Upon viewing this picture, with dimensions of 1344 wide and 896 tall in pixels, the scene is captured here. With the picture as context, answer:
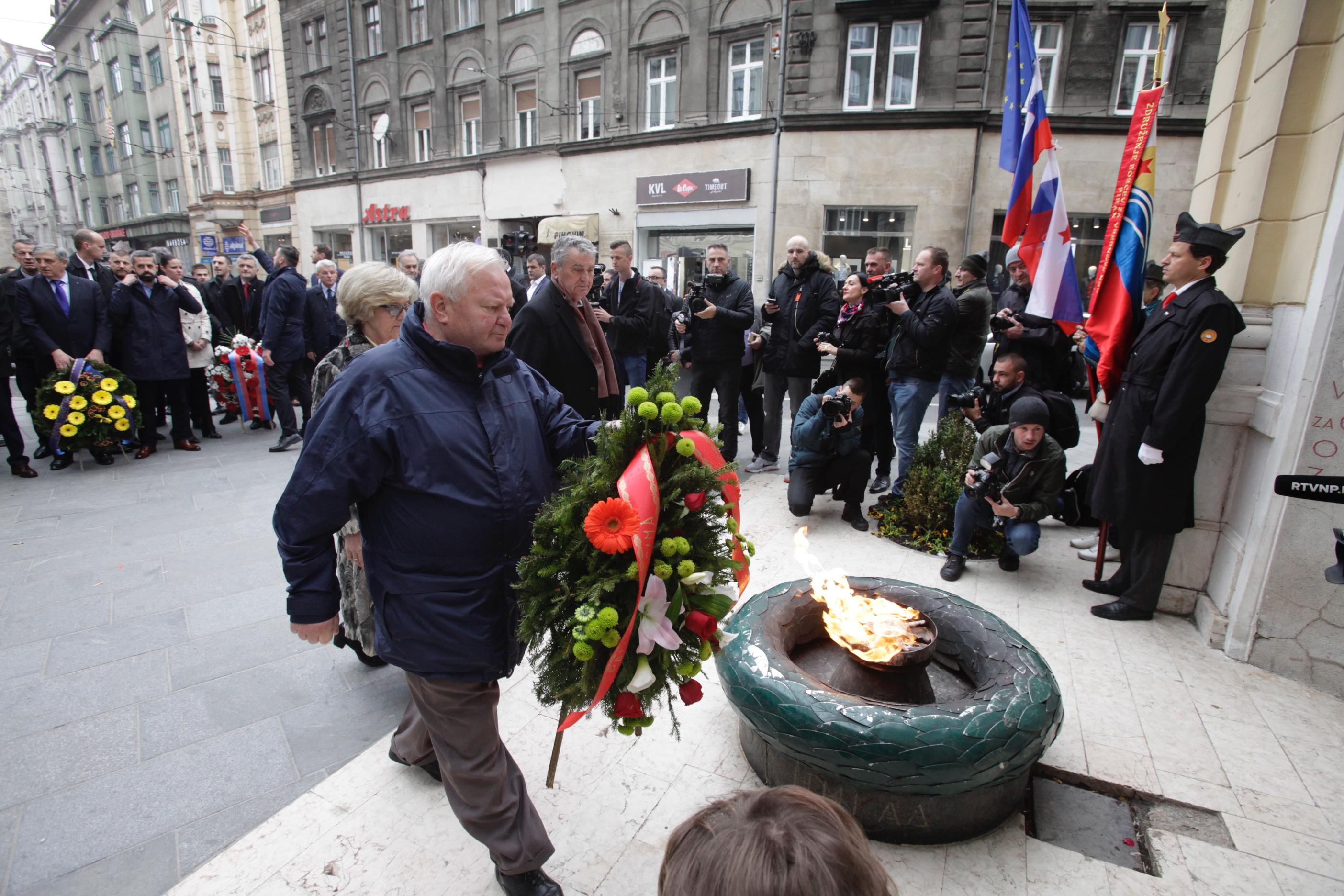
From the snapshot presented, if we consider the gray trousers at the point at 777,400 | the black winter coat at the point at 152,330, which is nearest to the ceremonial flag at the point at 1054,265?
the gray trousers at the point at 777,400

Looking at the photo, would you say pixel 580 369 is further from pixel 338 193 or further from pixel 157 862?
pixel 338 193

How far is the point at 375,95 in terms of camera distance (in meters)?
22.4

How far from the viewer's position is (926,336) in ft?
18.2

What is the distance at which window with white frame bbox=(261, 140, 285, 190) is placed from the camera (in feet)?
87.1

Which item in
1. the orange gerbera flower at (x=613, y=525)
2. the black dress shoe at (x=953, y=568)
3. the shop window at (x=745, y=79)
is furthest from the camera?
the shop window at (x=745, y=79)

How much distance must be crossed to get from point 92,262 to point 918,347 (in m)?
8.77

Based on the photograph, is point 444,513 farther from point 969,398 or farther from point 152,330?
point 152,330

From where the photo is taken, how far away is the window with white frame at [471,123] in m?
20.3

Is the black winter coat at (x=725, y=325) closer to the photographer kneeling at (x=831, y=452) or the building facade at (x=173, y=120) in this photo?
the photographer kneeling at (x=831, y=452)

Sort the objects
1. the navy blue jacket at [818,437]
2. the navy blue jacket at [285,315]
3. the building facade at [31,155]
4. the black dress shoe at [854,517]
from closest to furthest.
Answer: the navy blue jacket at [818,437], the black dress shoe at [854,517], the navy blue jacket at [285,315], the building facade at [31,155]


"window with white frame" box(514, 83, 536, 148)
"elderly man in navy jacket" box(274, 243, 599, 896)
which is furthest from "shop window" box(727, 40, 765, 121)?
"elderly man in navy jacket" box(274, 243, 599, 896)

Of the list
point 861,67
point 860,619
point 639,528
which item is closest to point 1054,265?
point 860,619

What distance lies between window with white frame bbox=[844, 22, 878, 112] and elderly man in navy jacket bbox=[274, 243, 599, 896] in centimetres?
1500

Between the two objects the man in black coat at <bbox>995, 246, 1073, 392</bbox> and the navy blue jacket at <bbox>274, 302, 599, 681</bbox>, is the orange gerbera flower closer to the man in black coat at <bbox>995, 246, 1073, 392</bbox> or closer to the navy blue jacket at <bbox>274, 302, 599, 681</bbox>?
the navy blue jacket at <bbox>274, 302, 599, 681</bbox>
